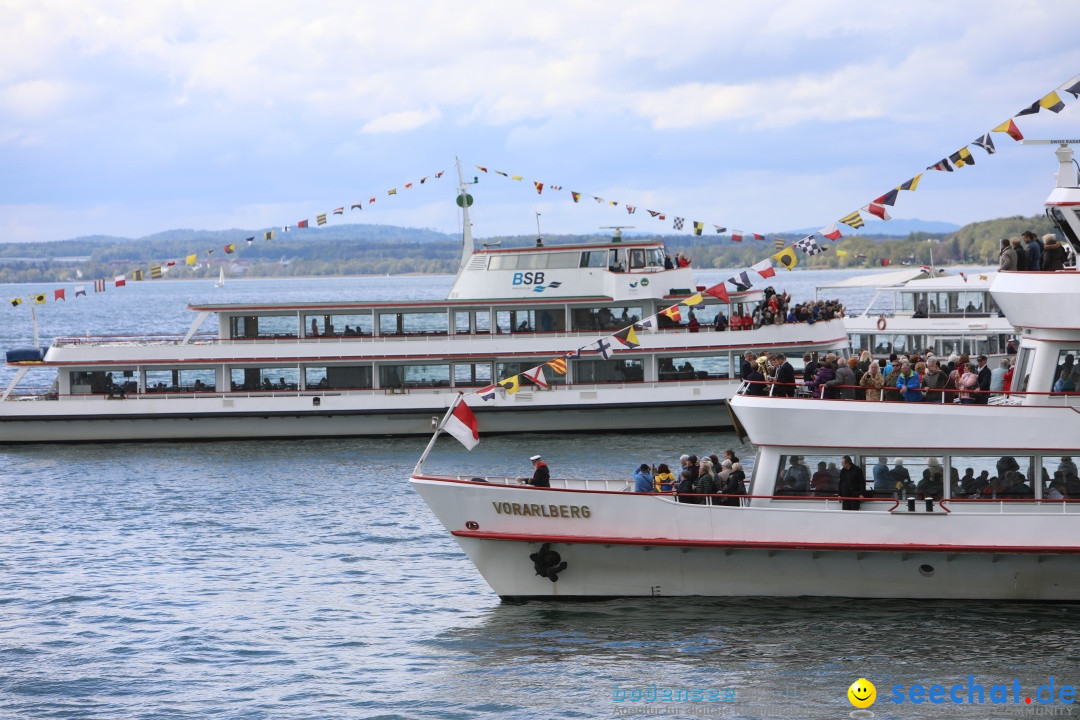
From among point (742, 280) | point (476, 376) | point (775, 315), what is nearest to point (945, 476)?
point (742, 280)

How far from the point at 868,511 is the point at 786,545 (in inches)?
52.1

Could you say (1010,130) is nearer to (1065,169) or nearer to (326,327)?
(1065,169)

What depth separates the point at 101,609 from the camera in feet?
78.6

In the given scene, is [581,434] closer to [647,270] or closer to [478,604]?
[647,270]

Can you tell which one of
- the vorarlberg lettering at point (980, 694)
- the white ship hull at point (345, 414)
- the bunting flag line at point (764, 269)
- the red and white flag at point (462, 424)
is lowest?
the vorarlberg lettering at point (980, 694)

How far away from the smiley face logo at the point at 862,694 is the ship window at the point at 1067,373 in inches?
243

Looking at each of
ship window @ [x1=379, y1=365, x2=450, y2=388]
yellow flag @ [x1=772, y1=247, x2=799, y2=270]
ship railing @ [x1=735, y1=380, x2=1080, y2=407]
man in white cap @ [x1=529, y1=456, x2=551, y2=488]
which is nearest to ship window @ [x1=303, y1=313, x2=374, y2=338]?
ship window @ [x1=379, y1=365, x2=450, y2=388]

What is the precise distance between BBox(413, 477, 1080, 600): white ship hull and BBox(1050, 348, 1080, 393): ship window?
182 centimetres

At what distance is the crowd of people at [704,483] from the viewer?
21.8 metres

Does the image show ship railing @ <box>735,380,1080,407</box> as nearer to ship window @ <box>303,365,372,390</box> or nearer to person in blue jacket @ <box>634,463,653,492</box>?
person in blue jacket @ <box>634,463,653,492</box>

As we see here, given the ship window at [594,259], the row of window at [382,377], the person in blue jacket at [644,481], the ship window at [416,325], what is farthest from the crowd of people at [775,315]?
the person in blue jacket at [644,481]

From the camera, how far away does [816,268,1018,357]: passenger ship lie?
49156 millimetres

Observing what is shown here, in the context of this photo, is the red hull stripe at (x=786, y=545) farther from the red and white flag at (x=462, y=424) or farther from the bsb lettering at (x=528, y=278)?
the bsb lettering at (x=528, y=278)

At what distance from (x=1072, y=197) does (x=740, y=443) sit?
→ 1979 centimetres
